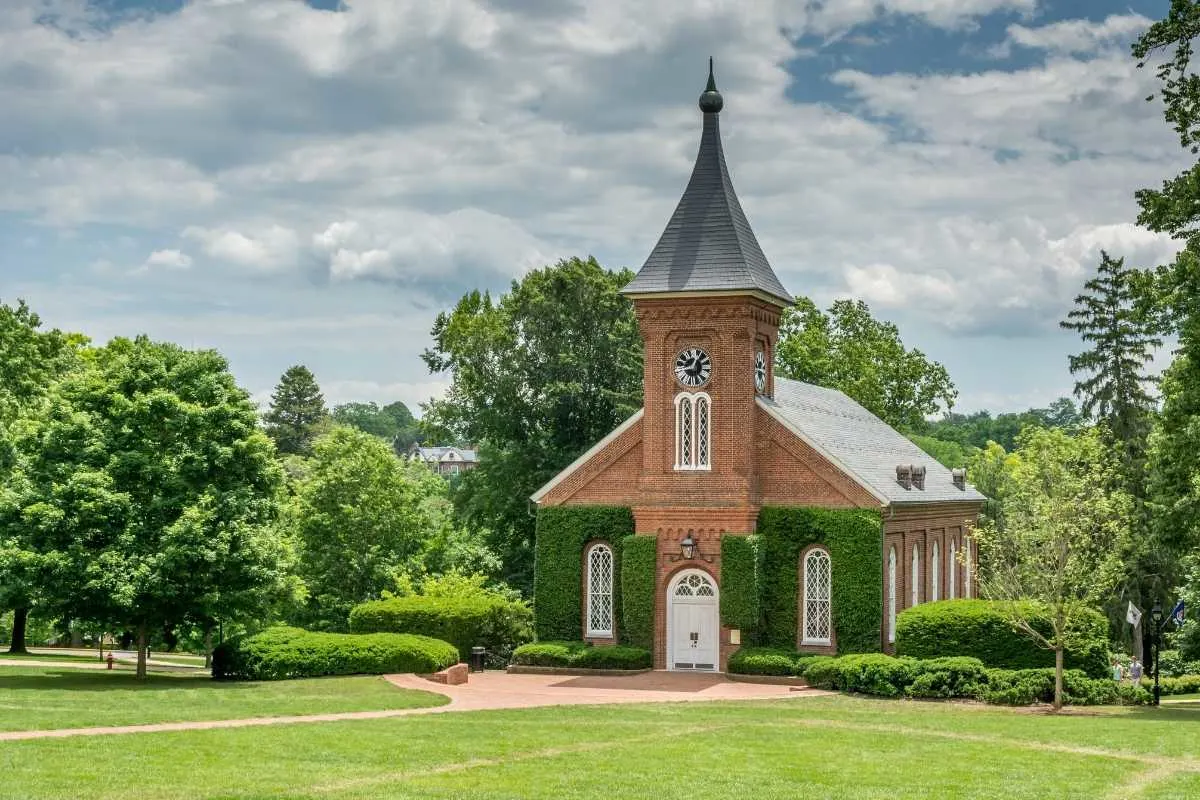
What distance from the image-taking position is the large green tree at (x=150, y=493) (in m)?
33.1

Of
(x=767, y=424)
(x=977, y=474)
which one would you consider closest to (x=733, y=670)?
(x=767, y=424)

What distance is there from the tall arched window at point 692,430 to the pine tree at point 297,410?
7241 cm

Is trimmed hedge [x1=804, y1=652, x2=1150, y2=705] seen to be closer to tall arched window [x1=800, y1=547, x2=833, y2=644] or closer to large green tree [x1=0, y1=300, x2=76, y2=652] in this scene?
tall arched window [x1=800, y1=547, x2=833, y2=644]

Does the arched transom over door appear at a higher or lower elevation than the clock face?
lower

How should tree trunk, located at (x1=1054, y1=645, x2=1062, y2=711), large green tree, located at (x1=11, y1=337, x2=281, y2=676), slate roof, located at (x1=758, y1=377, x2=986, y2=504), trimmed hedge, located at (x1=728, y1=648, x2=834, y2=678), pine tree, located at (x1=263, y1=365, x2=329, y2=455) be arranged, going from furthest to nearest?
pine tree, located at (x1=263, y1=365, x2=329, y2=455) < slate roof, located at (x1=758, y1=377, x2=986, y2=504) < trimmed hedge, located at (x1=728, y1=648, x2=834, y2=678) < large green tree, located at (x1=11, y1=337, x2=281, y2=676) < tree trunk, located at (x1=1054, y1=645, x2=1062, y2=711)

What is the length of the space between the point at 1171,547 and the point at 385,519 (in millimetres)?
A: 27170

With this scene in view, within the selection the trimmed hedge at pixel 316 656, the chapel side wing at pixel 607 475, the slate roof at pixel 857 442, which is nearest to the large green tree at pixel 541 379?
the slate roof at pixel 857 442

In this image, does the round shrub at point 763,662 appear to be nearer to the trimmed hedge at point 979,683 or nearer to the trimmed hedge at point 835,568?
the trimmed hedge at point 835,568

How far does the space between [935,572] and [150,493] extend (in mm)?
25831

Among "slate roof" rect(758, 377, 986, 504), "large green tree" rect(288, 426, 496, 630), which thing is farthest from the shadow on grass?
"slate roof" rect(758, 377, 986, 504)

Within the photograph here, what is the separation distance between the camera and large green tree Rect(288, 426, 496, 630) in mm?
51656

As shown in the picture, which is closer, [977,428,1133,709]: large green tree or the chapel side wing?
[977,428,1133,709]: large green tree

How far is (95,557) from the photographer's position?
33.1 metres

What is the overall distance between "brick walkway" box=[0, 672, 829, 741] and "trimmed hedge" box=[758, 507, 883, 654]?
103 inches
